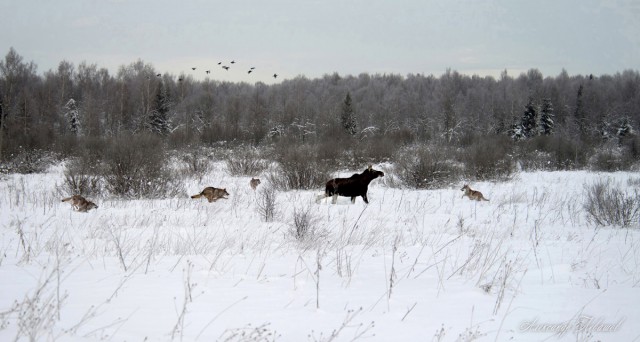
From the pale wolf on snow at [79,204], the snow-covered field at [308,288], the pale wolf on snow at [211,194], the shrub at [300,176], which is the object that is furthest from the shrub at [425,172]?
Result: the pale wolf on snow at [79,204]

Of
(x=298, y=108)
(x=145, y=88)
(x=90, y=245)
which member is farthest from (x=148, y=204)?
(x=298, y=108)

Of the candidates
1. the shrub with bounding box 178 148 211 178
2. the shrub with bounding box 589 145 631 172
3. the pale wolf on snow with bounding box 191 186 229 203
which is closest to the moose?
the pale wolf on snow with bounding box 191 186 229 203

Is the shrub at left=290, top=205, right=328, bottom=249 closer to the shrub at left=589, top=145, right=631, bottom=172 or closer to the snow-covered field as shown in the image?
the snow-covered field

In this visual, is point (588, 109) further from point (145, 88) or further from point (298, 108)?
point (145, 88)

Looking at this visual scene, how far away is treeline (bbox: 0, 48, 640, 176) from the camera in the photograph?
83.6 feet

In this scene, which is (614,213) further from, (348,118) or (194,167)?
(348,118)

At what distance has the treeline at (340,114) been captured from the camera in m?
25.5

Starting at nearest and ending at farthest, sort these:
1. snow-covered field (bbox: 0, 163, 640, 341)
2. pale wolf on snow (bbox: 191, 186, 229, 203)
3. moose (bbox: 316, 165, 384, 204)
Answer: snow-covered field (bbox: 0, 163, 640, 341), pale wolf on snow (bbox: 191, 186, 229, 203), moose (bbox: 316, 165, 384, 204)

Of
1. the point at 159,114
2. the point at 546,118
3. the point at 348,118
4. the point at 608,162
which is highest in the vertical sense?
the point at 159,114

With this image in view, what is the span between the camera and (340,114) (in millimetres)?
47688

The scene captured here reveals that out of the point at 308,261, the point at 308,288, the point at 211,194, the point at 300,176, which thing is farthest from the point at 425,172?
the point at 308,288

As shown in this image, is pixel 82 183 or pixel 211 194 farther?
pixel 82 183

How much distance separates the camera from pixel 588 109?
193 ft

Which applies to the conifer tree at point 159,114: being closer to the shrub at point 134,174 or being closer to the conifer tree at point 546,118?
the shrub at point 134,174
